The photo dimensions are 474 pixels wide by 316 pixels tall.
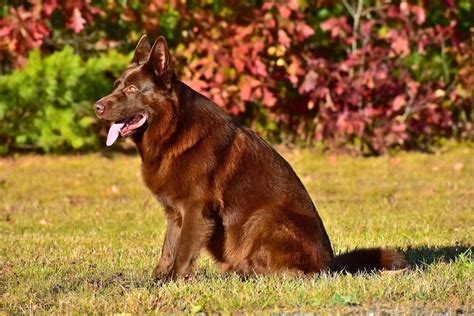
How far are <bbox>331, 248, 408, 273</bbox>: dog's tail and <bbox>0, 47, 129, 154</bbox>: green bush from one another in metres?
6.32

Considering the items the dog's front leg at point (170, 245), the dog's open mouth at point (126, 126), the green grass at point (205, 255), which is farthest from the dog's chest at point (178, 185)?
the green grass at point (205, 255)

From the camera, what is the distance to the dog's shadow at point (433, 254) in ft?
21.0

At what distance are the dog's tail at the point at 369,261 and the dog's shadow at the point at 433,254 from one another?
0.16 metres

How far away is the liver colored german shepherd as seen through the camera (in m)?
5.80

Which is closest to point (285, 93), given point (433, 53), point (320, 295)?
point (433, 53)

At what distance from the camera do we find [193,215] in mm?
5738

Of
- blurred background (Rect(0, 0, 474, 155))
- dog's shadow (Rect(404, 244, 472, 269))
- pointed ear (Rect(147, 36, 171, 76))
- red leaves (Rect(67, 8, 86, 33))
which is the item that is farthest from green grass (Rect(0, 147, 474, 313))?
red leaves (Rect(67, 8, 86, 33))

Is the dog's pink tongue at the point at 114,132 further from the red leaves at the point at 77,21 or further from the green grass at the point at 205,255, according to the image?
the red leaves at the point at 77,21

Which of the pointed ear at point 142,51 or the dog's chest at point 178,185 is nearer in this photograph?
the dog's chest at point 178,185

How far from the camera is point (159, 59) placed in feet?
19.5

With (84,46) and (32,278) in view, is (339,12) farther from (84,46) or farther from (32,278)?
(32,278)

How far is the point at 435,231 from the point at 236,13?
5.31 m

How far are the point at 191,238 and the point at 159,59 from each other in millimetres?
1152

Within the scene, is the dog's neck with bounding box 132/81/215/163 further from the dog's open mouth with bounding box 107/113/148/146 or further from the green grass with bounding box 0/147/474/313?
the green grass with bounding box 0/147/474/313
